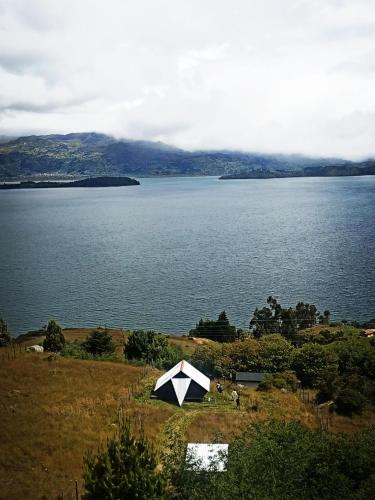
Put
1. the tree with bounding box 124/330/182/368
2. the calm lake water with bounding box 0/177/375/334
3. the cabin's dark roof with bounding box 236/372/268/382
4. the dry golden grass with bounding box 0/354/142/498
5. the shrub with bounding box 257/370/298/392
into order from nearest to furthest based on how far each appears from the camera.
Answer: 1. the dry golden grass with bounding box 0/354/142/498
2. the shrub with bounding box 257/370/298/392
3. the cabin's dark roof with bounding box 236/372/268/382
4. the tree with bounding box 124/330/182/368
5. the calm lake water with bounding box 0/177/375/334

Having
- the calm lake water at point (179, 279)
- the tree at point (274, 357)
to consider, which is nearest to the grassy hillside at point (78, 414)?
the tree at point (274, 357)

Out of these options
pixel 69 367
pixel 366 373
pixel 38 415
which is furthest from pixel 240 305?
pixel 38 415

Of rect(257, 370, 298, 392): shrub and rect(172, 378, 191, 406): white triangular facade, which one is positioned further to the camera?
rect(257, 370, 298, 392): shrub

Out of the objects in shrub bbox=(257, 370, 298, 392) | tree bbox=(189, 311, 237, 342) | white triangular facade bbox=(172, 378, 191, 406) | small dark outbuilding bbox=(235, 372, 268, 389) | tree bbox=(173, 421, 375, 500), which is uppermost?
tree bbox=(173, 421, 375, 500)

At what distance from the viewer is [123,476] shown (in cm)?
2320

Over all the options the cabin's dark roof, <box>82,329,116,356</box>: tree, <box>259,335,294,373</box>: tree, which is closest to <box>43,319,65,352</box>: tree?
<box>82,329,116,356</box>: tree

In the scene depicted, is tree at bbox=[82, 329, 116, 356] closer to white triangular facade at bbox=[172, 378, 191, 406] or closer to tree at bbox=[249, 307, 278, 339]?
white triangular facade at bbox=[172, 378, 191, 406]

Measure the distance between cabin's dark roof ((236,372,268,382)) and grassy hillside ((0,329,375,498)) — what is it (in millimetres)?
5614

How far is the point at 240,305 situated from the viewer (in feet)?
361

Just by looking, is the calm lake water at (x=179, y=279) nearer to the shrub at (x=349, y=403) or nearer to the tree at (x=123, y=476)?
the shrub at (x=349, y=403)

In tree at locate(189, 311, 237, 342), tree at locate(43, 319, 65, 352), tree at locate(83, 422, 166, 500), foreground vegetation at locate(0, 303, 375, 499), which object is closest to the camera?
tree at locate(83, 422, 166, 500)

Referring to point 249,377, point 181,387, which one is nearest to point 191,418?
point 181,387

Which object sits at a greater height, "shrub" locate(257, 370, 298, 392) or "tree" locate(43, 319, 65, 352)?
"tree" locate(43, 319, 65, 352)

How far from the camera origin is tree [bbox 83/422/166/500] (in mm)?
23027
